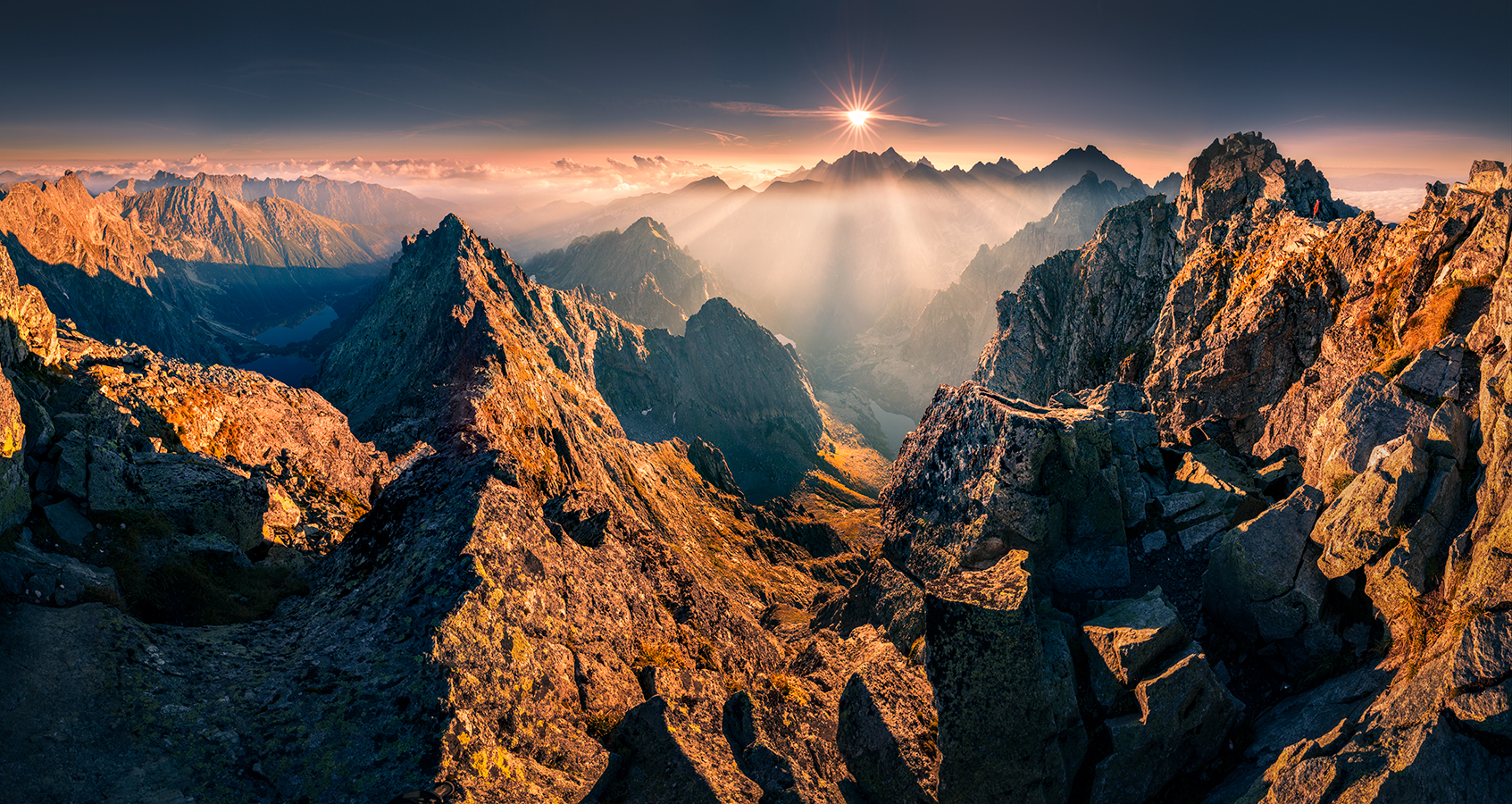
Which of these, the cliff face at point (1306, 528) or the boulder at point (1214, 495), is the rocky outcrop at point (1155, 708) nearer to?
the cliff face at point (1306, 528)

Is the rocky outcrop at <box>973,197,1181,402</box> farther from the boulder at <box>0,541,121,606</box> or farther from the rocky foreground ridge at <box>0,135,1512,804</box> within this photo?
the boulder at <box>0,541,121,606</box>

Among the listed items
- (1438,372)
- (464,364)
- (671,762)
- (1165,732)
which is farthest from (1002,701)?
(464,364)

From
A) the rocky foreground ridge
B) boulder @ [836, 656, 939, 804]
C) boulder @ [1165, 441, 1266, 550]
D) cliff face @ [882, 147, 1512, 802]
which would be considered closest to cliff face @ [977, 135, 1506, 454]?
cliff face @ [882, 147, 1512, 802]

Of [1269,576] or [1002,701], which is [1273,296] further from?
[1002,701]

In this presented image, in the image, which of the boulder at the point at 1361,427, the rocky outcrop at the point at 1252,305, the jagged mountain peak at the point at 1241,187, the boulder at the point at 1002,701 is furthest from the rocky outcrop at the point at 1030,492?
the jagged mountain peak at the point at 1241,187

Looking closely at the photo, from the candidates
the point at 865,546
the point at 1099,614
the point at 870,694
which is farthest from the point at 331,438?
the point at 865,546

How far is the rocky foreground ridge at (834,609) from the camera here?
12.8 metres

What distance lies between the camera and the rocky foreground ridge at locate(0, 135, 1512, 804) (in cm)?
1282

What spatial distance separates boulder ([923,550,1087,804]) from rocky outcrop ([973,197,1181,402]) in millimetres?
72764

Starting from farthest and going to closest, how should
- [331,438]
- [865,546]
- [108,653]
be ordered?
[865,546] → [331,438] → [108,653]

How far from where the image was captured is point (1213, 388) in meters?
53.5

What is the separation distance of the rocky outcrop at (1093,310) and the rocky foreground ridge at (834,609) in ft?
194

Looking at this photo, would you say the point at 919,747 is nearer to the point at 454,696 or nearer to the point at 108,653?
the point at 454,696

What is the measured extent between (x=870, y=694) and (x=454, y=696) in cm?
1502
